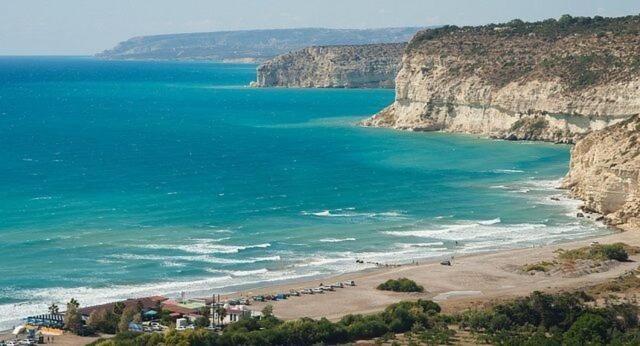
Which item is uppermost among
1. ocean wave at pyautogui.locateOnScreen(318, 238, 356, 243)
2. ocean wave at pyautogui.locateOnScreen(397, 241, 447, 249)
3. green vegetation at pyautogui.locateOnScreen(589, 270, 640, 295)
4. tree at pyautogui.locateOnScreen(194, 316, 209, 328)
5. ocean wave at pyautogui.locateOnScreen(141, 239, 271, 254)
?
tree at pyautogui.locateOnScreen(194, 316, 209, 328)

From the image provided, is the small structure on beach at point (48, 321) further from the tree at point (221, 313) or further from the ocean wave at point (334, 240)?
the ocean wave at point (334, 240)

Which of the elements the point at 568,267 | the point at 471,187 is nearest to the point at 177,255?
the point at 568,267

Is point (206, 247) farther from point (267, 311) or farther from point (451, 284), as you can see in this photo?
point (267, 311)

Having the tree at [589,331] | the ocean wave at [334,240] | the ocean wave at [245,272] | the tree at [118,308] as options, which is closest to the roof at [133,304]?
the tree at [118,308]

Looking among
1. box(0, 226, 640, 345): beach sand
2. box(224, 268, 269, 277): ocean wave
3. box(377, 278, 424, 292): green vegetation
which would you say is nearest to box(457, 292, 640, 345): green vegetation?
box(0, 226, 640, 345): beach sand

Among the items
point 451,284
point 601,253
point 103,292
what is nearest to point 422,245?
point 451,284

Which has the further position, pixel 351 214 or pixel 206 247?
pixel 351 214

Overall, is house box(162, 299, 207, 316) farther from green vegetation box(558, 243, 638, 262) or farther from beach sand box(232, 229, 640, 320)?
green vegetation box(558, 243, 638, 262)
